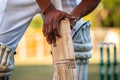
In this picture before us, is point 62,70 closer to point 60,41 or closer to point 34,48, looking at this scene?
point 60,41

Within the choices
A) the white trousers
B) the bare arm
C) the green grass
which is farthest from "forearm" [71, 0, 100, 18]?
the green grass

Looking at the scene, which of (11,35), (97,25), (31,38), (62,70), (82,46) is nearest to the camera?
(62,70)

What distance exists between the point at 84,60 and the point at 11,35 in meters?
0.39

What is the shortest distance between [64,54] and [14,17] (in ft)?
1.22

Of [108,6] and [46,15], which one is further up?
[108,6]

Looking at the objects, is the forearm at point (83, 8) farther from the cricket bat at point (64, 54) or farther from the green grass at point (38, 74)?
the green grass at point (38, 74)

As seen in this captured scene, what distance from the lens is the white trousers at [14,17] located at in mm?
2182

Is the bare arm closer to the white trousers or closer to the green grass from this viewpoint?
the white trousers

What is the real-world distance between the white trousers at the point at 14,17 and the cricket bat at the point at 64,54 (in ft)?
0.94

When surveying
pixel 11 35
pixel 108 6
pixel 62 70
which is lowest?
pixel 62 70

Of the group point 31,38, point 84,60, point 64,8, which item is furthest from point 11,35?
point 31,38

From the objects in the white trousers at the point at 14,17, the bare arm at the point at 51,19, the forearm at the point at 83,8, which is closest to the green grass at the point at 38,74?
the white trousers at the point at 14,17

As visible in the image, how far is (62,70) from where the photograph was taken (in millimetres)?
1938

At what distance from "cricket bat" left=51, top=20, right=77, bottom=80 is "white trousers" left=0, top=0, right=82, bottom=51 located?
11.3 inches
